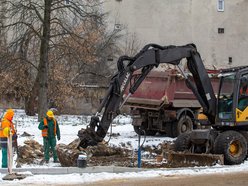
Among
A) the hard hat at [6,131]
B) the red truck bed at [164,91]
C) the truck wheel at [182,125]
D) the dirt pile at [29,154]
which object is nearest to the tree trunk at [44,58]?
the red truck bed at [164,91]

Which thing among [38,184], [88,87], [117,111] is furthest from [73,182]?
[88,87]

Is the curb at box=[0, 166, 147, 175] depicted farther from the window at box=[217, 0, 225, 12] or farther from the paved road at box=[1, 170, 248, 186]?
the window at box=[217, 0, 225, 12]

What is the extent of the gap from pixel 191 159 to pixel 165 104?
646cm

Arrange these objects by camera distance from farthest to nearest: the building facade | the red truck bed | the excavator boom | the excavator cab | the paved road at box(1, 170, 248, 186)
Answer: the building facade → the red truck bed → the excavator cab → the excavator boom → the paved road at box(1, 170, 248, 186)

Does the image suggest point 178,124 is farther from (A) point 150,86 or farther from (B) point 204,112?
(B) point 204,112

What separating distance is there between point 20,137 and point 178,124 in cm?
678

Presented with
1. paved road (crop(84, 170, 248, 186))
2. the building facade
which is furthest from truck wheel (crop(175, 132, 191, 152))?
the building facade

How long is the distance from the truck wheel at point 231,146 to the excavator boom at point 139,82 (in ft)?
3.79

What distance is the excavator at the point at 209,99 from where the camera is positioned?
44.8 feet

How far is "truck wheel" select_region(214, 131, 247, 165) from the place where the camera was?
46.0 feet

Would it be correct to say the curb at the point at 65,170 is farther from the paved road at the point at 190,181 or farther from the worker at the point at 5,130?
the paved road at the point at 190,181

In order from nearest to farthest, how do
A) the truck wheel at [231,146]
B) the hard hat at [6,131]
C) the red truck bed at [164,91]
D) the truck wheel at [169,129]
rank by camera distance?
the hard hat at [6,131] < the truck wheel at [231,146] < the red truck bed at [164,91] < the truck wheel at [169,129]

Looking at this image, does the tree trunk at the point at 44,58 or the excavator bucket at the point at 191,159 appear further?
the tree trunk at the point at 44,58

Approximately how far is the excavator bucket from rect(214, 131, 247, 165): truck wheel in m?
0.32
